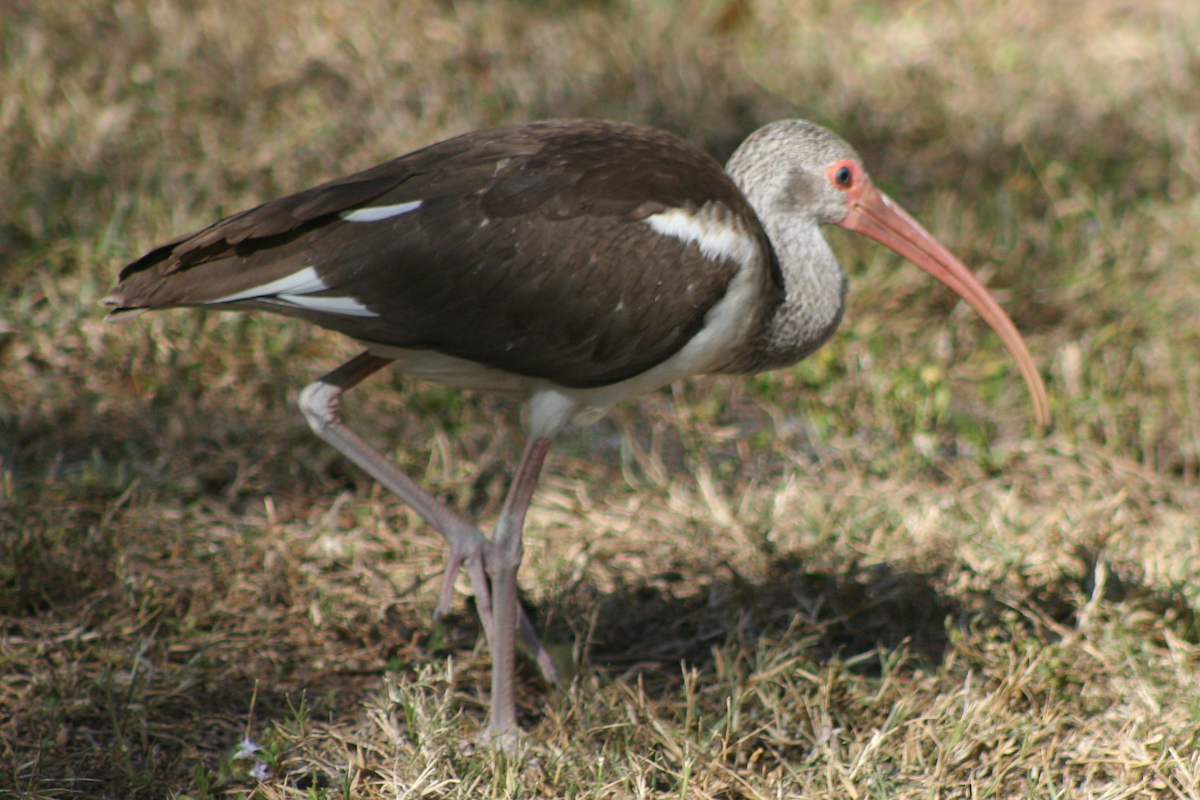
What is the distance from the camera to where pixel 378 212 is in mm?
3010

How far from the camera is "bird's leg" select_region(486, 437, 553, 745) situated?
3166 mm

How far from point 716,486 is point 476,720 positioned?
1306 millimetres

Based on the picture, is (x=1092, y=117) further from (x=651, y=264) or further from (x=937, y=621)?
(x=651, y=264)

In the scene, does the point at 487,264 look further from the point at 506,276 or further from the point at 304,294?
the point at 304,294

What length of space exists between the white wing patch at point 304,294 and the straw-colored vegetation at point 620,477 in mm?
893

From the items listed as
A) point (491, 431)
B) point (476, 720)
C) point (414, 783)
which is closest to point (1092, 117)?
point (491, 431)

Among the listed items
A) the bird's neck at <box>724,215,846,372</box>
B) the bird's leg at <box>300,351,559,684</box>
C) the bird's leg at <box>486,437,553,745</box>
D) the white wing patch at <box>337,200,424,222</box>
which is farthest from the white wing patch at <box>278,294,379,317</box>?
the bird's neck at <box>724,215,846,372</box>

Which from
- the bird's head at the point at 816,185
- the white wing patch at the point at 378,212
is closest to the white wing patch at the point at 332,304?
the white wing patch at the point at 378,212

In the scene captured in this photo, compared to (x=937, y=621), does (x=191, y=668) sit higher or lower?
higher

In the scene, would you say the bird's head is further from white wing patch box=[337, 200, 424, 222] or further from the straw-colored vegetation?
white wing patch box=[337, 200, 424, 222]

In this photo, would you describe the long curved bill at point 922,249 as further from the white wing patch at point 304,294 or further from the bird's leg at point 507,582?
the white wing patch at point 304,294

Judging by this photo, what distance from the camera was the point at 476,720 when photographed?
3311 millimetres

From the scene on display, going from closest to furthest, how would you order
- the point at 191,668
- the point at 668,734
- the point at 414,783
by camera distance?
the point at 414,783 → the point at 668,734 → the point at 191,668

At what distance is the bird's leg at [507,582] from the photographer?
3.17 m
